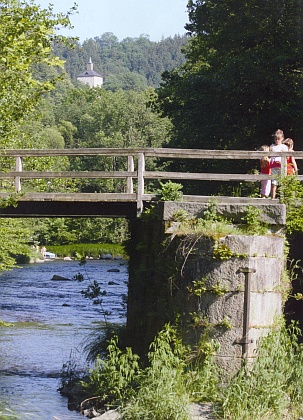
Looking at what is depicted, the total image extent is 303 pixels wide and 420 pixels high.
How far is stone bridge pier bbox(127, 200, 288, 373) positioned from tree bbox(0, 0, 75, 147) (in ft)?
10.8

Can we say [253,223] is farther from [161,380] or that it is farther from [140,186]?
[140,186]

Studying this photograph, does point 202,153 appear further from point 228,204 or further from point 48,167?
point 48,167

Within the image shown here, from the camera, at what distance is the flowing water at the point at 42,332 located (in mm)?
16484

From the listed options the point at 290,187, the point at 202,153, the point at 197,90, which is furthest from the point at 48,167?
the point at 197,90

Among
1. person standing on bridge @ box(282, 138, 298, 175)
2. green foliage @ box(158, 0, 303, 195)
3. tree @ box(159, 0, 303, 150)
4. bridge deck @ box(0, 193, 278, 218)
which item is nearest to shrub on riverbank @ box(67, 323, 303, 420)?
person standing on bridge @ box(282, 138, 298, 175)

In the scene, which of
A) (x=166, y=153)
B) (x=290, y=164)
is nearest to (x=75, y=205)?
(x=166, y=153)

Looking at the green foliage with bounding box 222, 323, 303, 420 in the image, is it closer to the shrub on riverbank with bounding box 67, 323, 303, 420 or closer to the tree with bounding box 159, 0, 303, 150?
the shrub on riverbank with bounding box 67, 323, 303, 420

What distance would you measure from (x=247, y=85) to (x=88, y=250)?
3714 cm

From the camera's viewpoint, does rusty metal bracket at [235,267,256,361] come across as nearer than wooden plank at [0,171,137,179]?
Yes

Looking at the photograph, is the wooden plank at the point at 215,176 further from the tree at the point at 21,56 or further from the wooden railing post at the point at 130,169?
the tree at the point at 21,56

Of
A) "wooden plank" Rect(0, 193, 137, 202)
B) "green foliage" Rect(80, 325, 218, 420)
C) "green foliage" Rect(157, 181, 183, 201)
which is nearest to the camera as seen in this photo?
"green foliage" Rect(80, 325, 218, 420)

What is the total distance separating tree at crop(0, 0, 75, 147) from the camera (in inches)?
583

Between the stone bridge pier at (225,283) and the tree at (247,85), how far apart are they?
1793cm

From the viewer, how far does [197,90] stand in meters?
33.2
